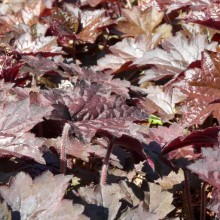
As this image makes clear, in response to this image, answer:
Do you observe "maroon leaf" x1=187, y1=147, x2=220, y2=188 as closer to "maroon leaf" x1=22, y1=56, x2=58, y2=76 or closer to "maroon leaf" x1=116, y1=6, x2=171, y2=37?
"maroon leaf" x1=22, y1=56, x2=58, y2=76

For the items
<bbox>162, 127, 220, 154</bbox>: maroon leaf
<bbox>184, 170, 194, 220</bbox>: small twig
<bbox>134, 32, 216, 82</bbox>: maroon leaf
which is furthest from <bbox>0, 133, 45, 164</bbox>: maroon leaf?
<bbox>134, 32, 216, 82</bbox>: maroon leaf

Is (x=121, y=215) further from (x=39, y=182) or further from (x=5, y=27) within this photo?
(x=5, y=27)

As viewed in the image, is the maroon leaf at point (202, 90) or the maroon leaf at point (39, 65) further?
the maroon leaf at point (39, 65)

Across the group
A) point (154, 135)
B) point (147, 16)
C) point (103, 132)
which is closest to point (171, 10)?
point (147, 16)

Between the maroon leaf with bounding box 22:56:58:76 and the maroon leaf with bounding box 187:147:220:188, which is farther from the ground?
the maroon leaf with bounding box 187:147:220:188

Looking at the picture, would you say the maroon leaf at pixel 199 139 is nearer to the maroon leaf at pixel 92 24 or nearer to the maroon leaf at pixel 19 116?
the maroon leaf at pixel 19 116

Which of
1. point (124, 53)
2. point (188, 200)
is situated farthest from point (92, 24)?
point (188, 200)

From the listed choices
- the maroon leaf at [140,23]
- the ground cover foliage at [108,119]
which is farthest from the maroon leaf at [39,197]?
the maroon leaf at [140,23]
